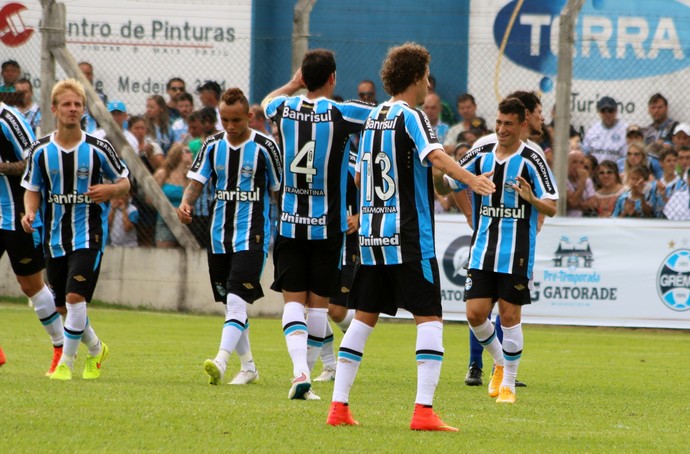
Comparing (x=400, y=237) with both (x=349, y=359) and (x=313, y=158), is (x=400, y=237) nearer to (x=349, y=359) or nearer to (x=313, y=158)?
(x=349, y=359)

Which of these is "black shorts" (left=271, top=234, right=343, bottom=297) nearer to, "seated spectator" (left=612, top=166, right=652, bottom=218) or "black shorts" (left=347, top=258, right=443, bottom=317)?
"black shorts" (left=347, top=258, right=443, bottom=317)

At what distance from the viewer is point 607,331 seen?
15508mm

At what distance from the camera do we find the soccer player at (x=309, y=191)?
8148 millimetres

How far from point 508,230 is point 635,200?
23.4 feet

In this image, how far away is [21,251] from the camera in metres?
9.48

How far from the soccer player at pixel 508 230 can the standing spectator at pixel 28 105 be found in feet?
27.1

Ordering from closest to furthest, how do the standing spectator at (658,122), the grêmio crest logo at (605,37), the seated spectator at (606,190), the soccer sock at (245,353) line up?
the soccer sock at (245,353) < the seated spectator at (606,190) < the standing spectator at (658,122) < the grêmio crest logo at (605,37)

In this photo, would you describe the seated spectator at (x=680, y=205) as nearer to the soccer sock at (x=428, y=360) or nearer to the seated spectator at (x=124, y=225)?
the seated spectator at (x=124, y=225)

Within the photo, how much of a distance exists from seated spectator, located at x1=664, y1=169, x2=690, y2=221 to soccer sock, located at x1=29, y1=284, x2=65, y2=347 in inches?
329

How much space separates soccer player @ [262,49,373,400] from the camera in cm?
815

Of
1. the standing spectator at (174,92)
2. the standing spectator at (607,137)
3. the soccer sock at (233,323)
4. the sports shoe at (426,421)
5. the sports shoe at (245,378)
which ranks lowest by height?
the sports shoe at (245,378)

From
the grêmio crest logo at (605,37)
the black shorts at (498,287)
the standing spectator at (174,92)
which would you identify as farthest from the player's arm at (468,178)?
the grêmio crest logo at (605,37)

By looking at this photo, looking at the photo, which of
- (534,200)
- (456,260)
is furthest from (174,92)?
(534,200)

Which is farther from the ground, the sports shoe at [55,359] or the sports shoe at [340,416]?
the sports shoe at [340,416]
